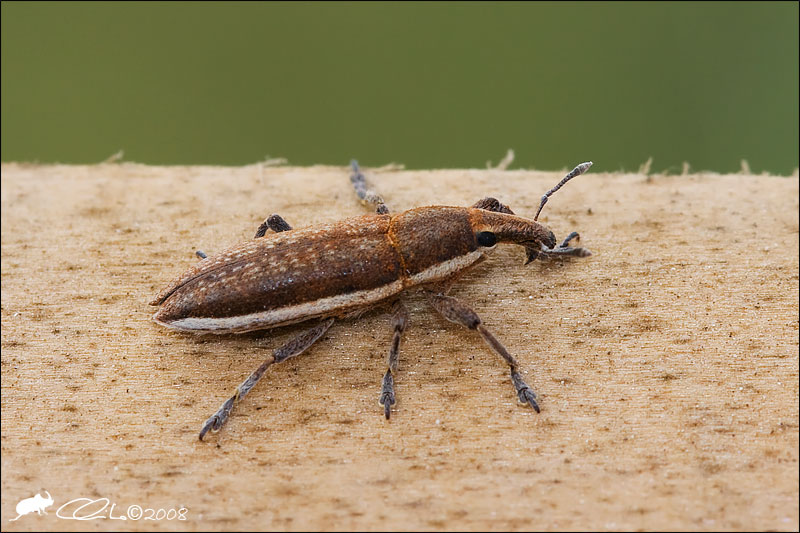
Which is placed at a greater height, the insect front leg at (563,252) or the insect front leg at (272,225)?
the insect front leg at (272,225)

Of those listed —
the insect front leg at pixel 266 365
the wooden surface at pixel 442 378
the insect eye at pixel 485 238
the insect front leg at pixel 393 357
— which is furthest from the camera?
the insect eye at pixel 485 238

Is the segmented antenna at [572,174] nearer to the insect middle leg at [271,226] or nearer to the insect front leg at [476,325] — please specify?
the insect front leg at [476,325]

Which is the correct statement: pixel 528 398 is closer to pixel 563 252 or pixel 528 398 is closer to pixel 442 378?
pixel 442 378

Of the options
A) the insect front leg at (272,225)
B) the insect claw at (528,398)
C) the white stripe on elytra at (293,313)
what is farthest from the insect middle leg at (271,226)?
the insect claw at (528,398)

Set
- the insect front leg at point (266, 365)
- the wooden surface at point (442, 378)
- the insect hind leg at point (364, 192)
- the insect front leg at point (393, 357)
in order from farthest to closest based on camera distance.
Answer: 1. the insect hind leg at point (364, 192)
2. the insect front leg at point (393, 357)
3. the insect front leg at point (266, 365)
4. the wooden surface at point (442, 378)

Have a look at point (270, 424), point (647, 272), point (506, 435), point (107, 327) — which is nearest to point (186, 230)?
point (107, 327)

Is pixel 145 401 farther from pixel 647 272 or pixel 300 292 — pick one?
pixel 647 272
